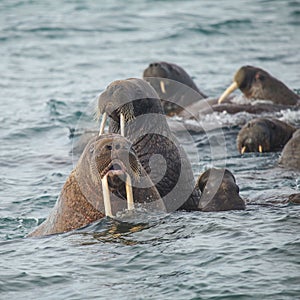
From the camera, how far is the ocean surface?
26.7ft

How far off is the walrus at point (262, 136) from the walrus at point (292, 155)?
0.85 m

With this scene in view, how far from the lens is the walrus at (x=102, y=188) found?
8.93m

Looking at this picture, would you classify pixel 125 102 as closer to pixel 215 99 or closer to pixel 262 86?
pixel 262 86

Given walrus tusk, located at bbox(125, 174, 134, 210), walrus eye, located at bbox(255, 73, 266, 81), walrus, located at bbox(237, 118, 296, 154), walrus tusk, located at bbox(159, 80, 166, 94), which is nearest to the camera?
walrus tusk, located at bbox(125, 174, 134, 210)

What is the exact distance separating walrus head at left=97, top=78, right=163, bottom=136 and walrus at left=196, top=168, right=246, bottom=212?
3.54 feet

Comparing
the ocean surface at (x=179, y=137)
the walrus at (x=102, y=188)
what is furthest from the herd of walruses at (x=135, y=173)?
the ocean surface at (x=179, y=137)

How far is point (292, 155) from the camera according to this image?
45.2ft

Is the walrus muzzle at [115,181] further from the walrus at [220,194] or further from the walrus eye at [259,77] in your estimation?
the walrus eye at [259,77]

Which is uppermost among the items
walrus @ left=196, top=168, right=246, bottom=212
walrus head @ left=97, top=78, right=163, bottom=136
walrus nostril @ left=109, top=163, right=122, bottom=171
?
walrus head @ left=97, top=78, right=163, bottom=136

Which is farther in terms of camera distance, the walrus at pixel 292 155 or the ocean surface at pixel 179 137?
the walrus at pixel 292 155

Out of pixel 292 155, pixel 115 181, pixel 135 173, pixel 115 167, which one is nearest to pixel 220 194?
pixel 135 173

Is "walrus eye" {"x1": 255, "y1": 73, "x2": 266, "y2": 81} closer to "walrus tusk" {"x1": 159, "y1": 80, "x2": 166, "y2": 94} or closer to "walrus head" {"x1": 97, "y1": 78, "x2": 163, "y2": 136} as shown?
"walrus tusk" {"x1": 159, "y1": 80, "x2": 166, "y2": 94}

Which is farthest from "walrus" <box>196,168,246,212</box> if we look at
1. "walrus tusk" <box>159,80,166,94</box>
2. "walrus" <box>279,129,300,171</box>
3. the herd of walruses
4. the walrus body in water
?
"walrus tusk" <box>159,80,166,94</box>

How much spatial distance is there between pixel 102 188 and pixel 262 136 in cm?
620
